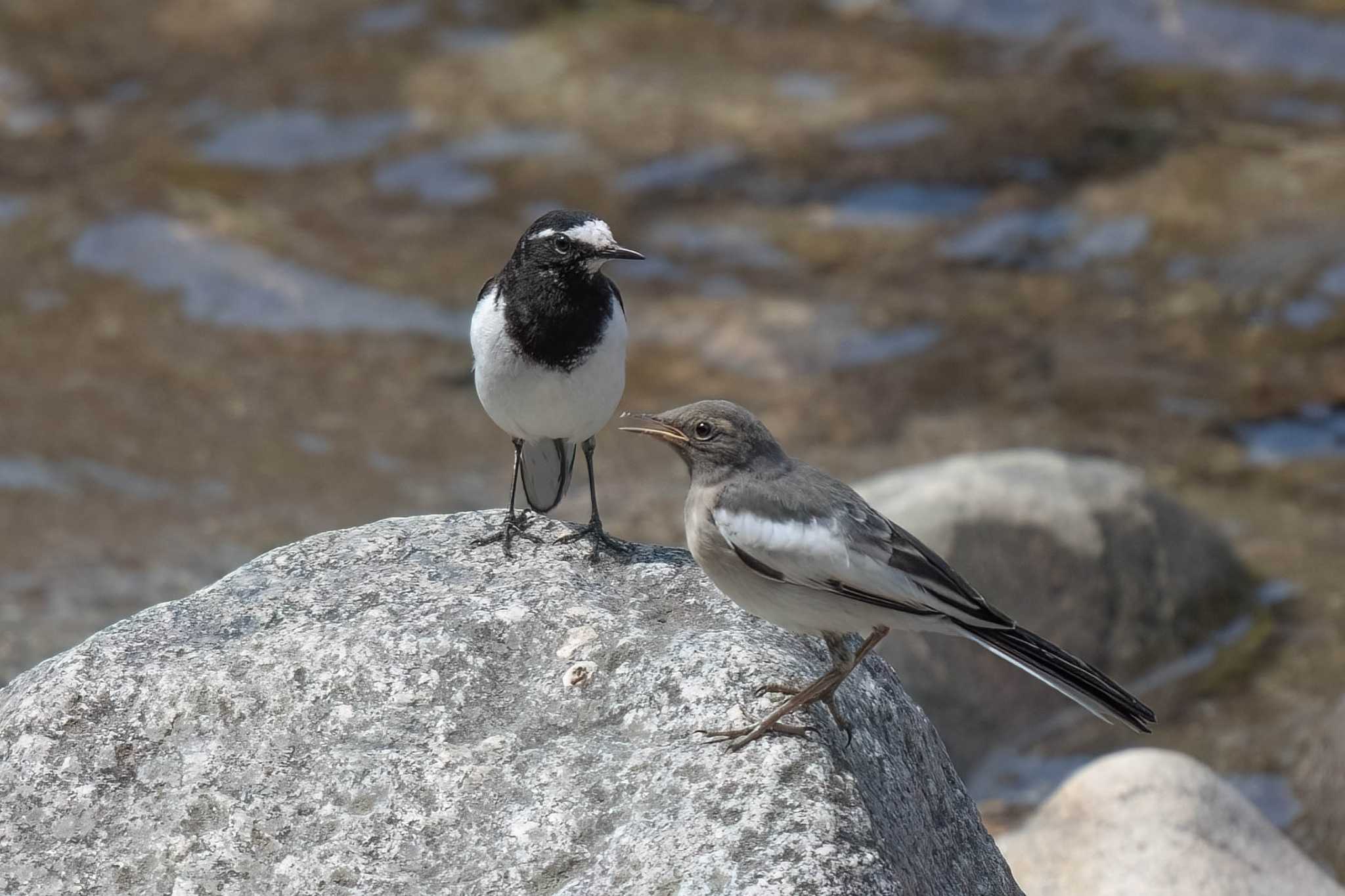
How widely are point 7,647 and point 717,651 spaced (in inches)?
281

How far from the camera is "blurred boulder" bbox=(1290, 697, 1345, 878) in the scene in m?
8.51

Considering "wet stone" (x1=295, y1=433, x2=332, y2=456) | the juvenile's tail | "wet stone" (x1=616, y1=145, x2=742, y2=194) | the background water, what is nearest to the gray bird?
the juvenile's tail

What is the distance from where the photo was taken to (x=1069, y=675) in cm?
432

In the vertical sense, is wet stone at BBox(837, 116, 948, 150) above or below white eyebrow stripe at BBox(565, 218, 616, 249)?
below

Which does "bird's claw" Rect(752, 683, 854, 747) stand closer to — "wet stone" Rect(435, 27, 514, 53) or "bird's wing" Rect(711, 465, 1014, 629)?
"bird's wing" Rect(711, 465, 1014, 629)

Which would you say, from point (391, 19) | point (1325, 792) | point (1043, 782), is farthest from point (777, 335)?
point (391, 19)

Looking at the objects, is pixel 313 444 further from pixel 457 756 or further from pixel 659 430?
pixel 457 756

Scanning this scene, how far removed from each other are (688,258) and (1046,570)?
7.24 meters

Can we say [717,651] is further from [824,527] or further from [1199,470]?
[1199,470]

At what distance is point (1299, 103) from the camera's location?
55.6ft

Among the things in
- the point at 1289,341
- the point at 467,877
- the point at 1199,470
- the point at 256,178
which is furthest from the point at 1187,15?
the point at 467,877

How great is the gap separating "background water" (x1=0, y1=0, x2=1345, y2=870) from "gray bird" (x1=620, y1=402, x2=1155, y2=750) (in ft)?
17.3

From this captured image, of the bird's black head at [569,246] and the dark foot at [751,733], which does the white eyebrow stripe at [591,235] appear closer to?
the bird's black head at [569,246]

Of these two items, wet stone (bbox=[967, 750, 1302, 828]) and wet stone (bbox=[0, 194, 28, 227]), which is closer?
wet stone (bbox=[967, 750, 1302, 828])
